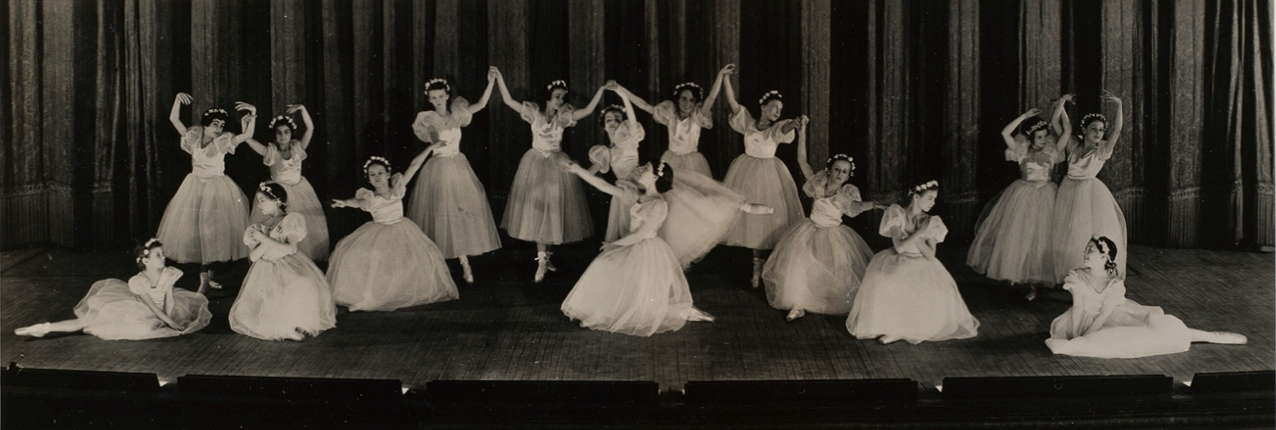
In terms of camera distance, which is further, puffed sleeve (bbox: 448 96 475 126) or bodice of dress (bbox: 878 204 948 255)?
puffed sleeve (bbox: 448 96 475 126)

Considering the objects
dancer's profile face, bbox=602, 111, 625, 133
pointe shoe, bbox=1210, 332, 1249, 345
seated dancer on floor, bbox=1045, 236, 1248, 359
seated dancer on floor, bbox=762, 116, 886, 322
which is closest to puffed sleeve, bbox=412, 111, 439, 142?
dancer's profile face, bbox=602, 111, 625, 133

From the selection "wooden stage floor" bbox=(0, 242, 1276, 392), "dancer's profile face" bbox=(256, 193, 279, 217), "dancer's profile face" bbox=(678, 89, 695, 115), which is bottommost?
"wooden stage floor" bbox=(0, 242, 1276, 392)

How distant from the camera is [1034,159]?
650 centimetres

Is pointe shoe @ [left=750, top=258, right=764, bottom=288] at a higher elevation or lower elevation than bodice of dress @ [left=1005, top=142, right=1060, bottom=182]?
lower

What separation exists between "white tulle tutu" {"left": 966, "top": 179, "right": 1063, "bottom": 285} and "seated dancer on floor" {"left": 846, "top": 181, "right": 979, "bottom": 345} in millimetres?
1074

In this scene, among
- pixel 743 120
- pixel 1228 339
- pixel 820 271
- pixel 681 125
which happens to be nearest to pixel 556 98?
pixel 681 125

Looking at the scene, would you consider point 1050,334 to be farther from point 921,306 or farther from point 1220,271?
point 1220,271

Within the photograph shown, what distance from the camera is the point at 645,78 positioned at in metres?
7.38

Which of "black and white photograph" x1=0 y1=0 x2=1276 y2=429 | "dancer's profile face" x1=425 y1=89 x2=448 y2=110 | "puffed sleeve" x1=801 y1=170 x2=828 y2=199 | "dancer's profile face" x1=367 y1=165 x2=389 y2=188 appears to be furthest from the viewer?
"dancer's profile face" x1=425 y1=89 x2=448 y2=110

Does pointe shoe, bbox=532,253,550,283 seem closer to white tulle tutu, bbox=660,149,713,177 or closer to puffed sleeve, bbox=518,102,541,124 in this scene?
puffed sleeve, bbox=518,102,541,124

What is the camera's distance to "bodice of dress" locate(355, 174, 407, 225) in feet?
20.1

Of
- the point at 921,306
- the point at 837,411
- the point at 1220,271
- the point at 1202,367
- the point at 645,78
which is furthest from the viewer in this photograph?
the point at 645,78

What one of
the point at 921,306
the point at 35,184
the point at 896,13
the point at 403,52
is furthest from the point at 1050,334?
the point at 35,184

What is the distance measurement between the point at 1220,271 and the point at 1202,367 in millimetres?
1996
